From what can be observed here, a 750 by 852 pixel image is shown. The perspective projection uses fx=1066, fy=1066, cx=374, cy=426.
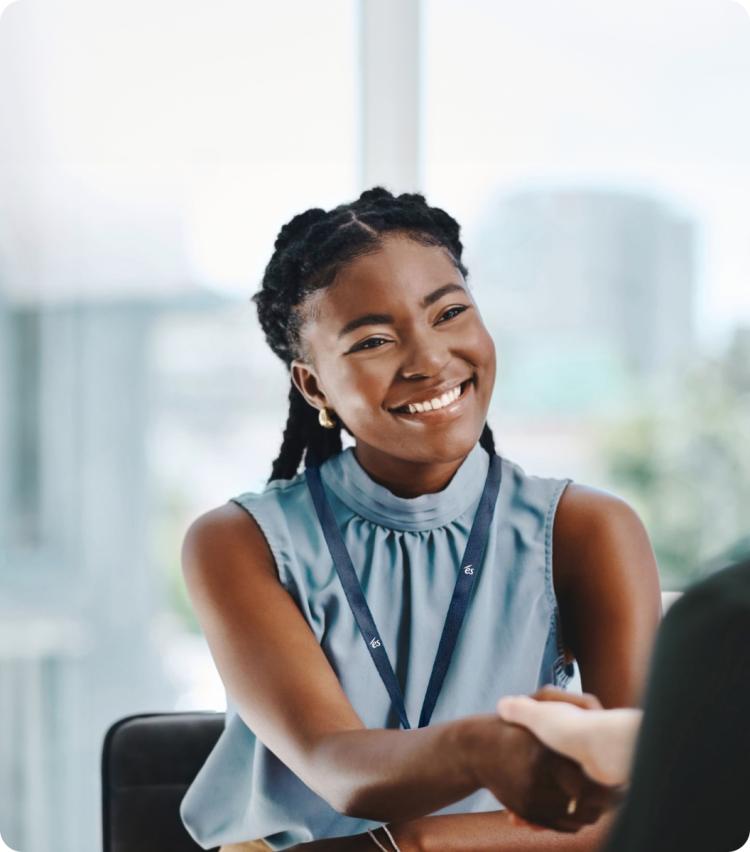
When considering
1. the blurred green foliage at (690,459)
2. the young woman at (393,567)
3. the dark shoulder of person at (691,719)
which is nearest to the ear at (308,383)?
the young woman at (393,567)

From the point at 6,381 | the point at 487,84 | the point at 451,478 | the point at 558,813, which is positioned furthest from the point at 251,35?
the point at 558,813

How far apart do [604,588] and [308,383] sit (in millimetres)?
535

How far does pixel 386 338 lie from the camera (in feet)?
4.81

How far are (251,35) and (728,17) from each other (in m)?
1.29

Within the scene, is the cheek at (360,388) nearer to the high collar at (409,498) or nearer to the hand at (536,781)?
the high collar at (409,498)

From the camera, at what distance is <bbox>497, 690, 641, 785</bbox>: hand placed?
861 mm

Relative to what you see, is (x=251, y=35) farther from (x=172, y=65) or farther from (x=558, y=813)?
(x=558, y=813)

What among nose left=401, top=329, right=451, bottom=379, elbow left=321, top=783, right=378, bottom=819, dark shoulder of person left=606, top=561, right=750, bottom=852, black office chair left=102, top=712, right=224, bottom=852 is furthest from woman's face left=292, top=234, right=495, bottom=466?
dark shoulder of person left=606, top=561, right=750, bottom=852

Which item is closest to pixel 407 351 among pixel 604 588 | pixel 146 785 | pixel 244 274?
pixel 604 588

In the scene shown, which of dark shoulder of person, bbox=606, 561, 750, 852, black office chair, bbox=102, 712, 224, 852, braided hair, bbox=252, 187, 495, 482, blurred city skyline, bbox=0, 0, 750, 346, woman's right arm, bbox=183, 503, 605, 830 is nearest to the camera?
dark shoulder of person, bbox=606, 561, 750, 852

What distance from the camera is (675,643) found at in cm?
53

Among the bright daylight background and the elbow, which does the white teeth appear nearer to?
the elbow

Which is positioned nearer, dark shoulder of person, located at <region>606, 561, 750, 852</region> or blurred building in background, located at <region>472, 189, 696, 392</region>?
dark shoulder of person, located at <region>606, 561, 750, 852</region>

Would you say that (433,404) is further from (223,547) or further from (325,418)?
(223,547)
